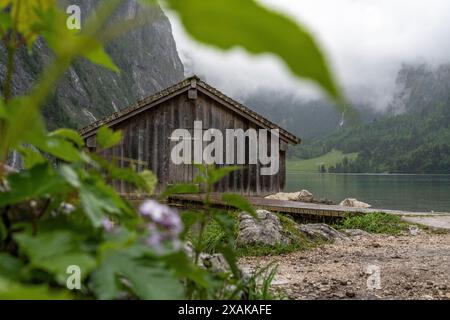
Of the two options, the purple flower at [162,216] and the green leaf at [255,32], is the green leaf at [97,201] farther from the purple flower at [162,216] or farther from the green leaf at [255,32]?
the green leaf at [255,32]

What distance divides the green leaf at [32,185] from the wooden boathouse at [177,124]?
605 inches

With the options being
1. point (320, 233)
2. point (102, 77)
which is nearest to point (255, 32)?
point (320, 233)

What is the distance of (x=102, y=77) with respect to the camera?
129500mm

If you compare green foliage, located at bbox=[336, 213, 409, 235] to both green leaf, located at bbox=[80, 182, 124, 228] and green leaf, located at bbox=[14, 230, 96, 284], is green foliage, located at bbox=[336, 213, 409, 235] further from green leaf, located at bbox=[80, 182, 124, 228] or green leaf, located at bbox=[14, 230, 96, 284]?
green leaf, located at bbox=[14, 230, 96, 284]

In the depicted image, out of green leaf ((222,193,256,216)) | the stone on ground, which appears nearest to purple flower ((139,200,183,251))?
green leaf ((222,193,256,216))

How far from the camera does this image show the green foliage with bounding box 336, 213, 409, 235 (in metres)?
11.3

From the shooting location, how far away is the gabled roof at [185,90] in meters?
15.9

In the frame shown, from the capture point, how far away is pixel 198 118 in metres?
17.0

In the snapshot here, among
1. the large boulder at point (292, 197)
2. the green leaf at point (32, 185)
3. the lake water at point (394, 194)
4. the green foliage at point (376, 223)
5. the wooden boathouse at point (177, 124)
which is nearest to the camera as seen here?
the green leaf at point (32, 185)

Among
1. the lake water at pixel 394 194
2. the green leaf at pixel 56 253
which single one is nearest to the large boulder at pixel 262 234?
the green leaf at pixel 56 253

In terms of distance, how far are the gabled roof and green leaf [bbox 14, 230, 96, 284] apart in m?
15.0
